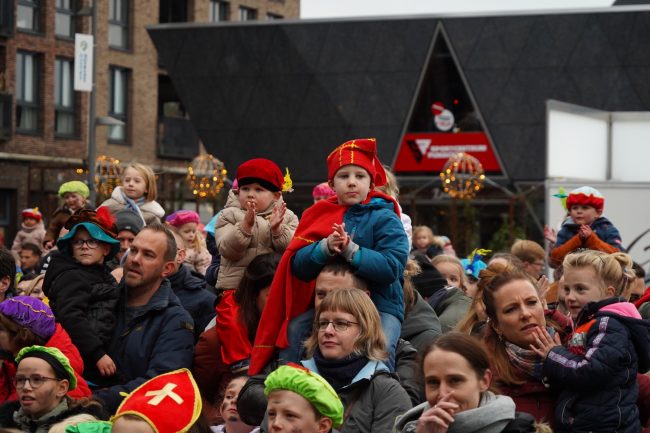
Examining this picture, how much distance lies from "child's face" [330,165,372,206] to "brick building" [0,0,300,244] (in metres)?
36.6

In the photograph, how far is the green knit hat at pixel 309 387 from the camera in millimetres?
5805

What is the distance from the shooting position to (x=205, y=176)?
3105 centimetres

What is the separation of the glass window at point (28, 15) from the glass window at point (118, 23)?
5.12m

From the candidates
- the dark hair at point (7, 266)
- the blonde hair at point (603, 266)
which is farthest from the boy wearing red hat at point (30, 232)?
the blonde hair at point (603, 266)

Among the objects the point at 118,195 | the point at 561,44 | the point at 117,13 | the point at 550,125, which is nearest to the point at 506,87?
the point at 561,44

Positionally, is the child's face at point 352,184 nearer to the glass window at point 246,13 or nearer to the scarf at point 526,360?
the scarf at point 526,360

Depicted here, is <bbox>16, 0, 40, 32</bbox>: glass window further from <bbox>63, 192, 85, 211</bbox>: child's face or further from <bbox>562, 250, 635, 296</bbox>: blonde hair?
<bbox>562, 250, 635, 296</bbox>: blonde hair

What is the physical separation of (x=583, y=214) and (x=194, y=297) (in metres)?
4.50

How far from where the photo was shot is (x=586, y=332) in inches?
266

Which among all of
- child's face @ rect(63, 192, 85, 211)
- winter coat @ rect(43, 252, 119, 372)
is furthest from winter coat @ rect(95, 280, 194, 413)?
child's face @ rect(63, 192, 85, 211)

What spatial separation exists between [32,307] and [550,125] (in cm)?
1146

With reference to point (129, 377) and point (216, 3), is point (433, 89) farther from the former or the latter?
point (129, 377)

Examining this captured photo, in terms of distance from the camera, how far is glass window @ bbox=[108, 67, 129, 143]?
5328 centimetres

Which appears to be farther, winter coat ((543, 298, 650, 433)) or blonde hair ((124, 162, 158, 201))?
blonde hair ((124, 162, 158, 201))
